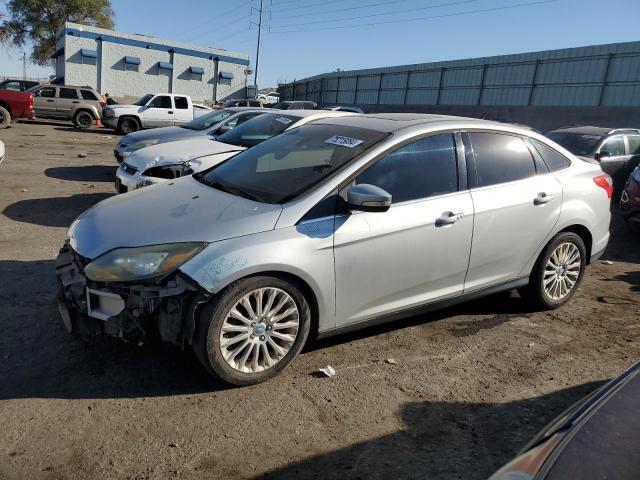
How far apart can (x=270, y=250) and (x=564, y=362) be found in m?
2.35

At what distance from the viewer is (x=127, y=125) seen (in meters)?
20.4

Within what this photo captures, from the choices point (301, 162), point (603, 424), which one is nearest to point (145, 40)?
point (301, 162)

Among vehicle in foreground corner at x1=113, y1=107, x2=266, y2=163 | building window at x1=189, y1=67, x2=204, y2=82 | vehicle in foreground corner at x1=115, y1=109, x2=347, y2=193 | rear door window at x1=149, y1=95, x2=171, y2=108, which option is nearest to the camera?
vehicle in foreground corner at x1=115, y1=109, x2=347, y2=193

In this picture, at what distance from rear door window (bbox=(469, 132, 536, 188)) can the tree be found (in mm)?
51501

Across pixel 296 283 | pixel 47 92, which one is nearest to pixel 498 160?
pixel 296 283

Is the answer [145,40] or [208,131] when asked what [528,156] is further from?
[145,40]

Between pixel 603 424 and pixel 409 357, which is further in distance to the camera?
pixel 409 357

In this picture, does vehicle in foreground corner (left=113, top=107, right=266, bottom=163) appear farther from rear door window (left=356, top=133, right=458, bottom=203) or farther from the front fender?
the front fender

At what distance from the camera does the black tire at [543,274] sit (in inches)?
179

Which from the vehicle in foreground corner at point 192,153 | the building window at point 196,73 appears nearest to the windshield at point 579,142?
Answer: the vehicle in foreground corner at point 192,153

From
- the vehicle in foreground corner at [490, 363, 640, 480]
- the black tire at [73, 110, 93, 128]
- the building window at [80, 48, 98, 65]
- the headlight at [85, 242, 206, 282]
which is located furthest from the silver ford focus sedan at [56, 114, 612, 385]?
the building window at [80, 48, 98, 65]

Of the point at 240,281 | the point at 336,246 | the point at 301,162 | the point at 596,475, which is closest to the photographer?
the point at 596,475

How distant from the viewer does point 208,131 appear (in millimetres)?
9375

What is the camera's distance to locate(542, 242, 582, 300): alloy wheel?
4652 mm
